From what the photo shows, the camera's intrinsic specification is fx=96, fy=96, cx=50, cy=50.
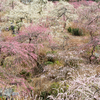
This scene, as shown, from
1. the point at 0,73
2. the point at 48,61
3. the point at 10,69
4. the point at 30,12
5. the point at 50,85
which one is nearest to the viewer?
the point at 0,73

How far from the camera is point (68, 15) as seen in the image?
22.4 ft

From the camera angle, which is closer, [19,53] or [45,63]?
[19,53]

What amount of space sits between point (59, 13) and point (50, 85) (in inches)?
200

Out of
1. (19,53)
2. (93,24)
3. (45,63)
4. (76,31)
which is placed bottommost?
(45,63)

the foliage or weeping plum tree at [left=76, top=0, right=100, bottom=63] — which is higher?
weeping plum tree at [left=76, top=0, right=100, bottom=63]

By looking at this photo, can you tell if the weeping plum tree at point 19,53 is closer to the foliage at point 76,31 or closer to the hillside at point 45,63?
the hillside at point 45,63

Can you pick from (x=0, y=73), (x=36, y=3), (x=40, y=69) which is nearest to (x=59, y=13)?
(x=36, y=3)

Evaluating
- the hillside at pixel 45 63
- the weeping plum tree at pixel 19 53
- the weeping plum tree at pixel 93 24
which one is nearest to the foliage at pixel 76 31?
the hillside at pixel 45 63

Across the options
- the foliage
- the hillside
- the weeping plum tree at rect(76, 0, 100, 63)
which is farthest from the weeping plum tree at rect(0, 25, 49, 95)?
the foliage

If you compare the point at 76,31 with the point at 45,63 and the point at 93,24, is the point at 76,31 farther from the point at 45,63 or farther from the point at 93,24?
the point at 45,63

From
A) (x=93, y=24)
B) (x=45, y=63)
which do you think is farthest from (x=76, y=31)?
(x=45, y=63)

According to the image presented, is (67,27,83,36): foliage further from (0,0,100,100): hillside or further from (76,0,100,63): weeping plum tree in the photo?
(76,0,100,63): weeping plum tree

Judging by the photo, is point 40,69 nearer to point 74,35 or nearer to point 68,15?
point 68,15

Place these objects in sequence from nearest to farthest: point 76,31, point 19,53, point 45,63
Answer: point 19,53 → point 45,63 → point 76,31
